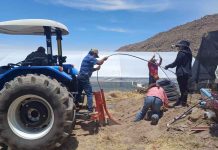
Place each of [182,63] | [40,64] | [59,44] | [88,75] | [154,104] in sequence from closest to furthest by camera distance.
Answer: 1. [40,64]
2. [88,75]
3. [59,44]
4. [154,104]
5. [182,63]

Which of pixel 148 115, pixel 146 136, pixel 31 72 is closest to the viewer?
pixel 31 72

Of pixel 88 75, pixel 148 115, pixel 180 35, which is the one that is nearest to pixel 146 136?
pixel 148 115

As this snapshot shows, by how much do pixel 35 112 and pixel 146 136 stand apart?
90.7 inches

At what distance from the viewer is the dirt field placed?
8.40 meters

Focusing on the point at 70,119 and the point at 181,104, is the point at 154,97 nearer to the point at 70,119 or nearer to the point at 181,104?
the point at 181,104

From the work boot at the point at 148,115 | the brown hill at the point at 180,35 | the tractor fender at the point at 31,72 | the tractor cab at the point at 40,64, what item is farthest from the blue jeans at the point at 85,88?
the brown hill at the point at 180,35

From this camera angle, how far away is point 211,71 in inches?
569

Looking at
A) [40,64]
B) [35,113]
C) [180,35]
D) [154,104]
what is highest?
[180,35]

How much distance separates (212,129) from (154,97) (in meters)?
2.02

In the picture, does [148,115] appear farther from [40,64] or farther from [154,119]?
[40,64]

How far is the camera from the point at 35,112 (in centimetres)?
823

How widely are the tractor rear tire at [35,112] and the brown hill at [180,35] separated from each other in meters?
44.7

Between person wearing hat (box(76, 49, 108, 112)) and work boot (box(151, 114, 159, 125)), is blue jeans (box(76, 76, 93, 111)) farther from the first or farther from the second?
work boot (box(151, 114, 159, 125))

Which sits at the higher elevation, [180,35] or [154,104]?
[180,35]
